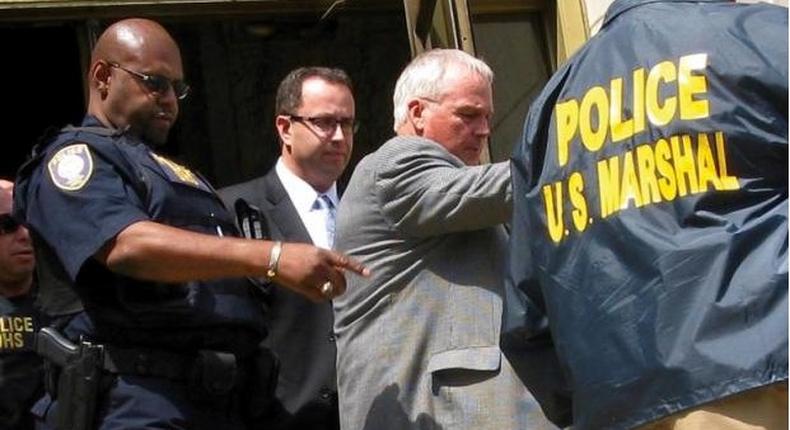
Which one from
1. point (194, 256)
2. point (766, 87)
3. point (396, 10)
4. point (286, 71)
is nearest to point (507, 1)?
point (396, 10)

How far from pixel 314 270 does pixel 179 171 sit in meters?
0.68

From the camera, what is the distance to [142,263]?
4391 mm

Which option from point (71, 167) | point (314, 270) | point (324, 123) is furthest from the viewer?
point (324, 123)

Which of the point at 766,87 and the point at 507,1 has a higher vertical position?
Result: the point at 507,1

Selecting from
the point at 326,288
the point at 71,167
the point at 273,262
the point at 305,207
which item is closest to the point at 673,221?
the point at 326,288

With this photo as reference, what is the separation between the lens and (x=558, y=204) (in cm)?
395

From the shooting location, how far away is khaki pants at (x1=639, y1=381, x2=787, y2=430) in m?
3.54

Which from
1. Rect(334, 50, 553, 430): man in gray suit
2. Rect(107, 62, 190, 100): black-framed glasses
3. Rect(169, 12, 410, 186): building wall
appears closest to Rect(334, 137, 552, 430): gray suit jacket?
Rect(334, 50, 553, 430): man in gray suit

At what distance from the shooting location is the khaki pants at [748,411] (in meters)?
3.54

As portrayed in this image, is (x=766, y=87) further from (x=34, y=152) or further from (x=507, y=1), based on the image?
(x=507, y=1)

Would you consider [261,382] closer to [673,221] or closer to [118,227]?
[118,227]

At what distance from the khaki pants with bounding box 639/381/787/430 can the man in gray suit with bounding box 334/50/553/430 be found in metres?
1.03

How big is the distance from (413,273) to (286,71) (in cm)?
313

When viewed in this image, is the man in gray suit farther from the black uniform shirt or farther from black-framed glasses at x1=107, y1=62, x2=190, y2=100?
black-framed glasses at x1=107, y1=62, x2=190, y2=100
